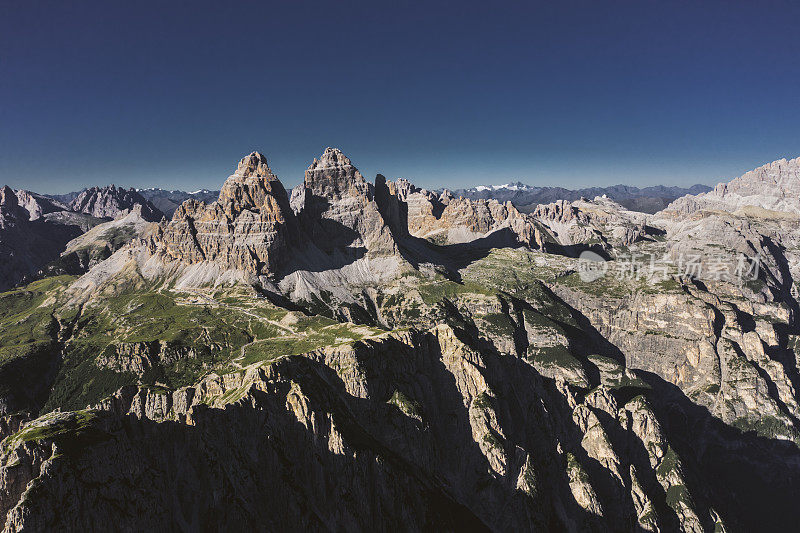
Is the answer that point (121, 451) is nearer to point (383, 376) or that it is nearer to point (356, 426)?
point (356, 426)

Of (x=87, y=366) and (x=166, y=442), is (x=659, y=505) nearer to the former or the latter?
(x=166, y=442)

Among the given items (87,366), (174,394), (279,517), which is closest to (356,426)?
(279,517)

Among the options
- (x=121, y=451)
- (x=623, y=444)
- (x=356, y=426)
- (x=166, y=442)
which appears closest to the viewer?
(x=121, y=451)

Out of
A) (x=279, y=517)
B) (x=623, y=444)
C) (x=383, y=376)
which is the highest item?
(x=383, y=376)

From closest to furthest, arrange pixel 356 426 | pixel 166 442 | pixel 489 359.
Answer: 1. pixel 166 442
2. pixel 356 426
3. pixel 489 359

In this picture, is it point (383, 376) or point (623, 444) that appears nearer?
point (383, 376)

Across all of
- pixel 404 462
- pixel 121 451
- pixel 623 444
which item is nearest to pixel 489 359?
pixel 404 462

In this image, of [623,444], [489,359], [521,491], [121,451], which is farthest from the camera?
[623,444]

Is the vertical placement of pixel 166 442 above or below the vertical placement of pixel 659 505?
above

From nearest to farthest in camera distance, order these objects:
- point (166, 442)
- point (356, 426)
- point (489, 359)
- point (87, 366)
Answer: point (166, 442)
point (356, 426)
point (489, 359)
point (87, 366)
